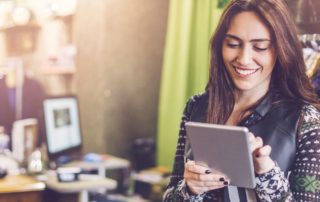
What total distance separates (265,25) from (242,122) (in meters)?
0.27

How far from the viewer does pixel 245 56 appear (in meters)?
1.33

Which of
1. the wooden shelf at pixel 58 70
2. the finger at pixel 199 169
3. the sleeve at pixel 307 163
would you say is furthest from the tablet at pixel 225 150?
the wooden shelf at pixel 58 70

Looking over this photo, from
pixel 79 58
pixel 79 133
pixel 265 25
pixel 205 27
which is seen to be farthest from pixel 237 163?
pixel 79 58

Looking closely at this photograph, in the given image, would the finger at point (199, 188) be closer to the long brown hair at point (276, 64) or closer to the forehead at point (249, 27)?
the long brown hair at point (276, 64)

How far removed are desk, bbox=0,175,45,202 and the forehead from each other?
159 centimetres

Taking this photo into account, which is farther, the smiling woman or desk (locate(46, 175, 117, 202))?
desk (locate(46, 175, 117, 202))

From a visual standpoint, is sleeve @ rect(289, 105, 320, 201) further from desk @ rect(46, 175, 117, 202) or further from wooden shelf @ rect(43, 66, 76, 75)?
wooden shelf @ rect(43, 66, 76, 75)

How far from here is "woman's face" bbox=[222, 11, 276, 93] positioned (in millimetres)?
1326

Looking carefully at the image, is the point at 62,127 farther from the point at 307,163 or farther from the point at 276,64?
the point at 307,163

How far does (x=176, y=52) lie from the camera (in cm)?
321

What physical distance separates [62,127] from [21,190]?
52 cm

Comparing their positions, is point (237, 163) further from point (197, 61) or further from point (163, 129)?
point (163, 129)

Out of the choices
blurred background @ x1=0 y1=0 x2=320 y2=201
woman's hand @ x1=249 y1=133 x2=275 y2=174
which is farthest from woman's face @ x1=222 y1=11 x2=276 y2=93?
blurred background @ x1=0 y1=0 x2=320 y2=201

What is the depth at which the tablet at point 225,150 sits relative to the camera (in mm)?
1140
